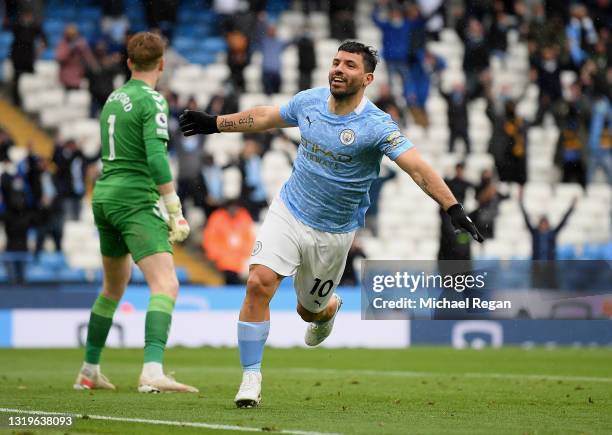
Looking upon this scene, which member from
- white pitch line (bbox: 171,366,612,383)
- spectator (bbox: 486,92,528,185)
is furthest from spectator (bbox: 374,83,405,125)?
Result: white pitch line (bbox: 171,366,612,383)

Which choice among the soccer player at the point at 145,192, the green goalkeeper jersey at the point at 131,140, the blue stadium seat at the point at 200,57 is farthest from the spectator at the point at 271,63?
the green goalkeeper jersey at the point at 131,140

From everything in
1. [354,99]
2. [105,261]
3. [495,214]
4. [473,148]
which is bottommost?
[105,261]

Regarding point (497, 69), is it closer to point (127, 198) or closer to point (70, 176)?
point (70, 176)

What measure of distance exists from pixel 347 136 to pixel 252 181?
12842mm

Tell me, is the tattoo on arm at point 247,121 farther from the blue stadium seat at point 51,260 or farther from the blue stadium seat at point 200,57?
the blue stadium seat at point 200,57

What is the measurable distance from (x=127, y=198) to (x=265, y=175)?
13154 millimetres

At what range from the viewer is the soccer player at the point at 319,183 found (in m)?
8.48

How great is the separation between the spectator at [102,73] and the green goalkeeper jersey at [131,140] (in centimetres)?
1347

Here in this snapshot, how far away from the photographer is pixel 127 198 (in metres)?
9.70

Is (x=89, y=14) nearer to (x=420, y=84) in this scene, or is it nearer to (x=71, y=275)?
(x=420, y=84)

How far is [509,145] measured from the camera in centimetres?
2402

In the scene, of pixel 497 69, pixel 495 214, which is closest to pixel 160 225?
pixel 495 214

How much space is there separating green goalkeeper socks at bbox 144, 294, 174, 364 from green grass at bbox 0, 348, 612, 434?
13.7 inches

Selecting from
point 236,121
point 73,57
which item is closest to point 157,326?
point 236,121
